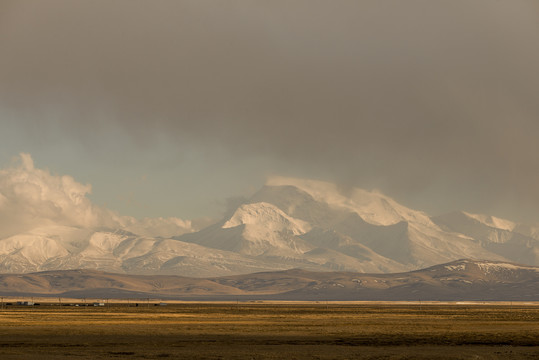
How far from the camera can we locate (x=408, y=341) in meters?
102

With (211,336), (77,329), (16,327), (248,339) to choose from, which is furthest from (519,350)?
(16,327)

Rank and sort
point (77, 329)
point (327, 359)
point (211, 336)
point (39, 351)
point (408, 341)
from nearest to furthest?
point (327, 359) → point (39, 351) → point (408, 341) → point (211, 336) → point (77, 329)

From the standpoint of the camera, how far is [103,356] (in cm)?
7931

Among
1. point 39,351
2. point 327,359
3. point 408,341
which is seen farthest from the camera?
point 408,341

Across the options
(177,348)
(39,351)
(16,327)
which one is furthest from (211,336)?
(16,327)

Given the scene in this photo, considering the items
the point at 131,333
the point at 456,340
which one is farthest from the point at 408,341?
the point at 131,333

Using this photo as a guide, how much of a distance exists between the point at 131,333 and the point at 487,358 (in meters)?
53.5

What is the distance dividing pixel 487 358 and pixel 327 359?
1537 centimetres

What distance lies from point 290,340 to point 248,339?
5275mm

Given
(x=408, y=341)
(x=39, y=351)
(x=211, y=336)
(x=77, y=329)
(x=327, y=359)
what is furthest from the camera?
(x=77, y=329)

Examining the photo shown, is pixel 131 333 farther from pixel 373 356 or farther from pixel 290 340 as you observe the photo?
pixel 373 356

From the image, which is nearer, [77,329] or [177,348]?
[177,348]

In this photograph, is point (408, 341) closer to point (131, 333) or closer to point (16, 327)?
point (131, 333)

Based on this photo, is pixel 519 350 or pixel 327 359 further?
pixel 519 350
